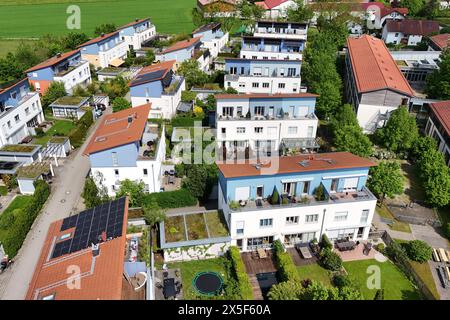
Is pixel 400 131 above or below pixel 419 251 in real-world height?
above

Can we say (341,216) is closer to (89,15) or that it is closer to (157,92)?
(157,92)

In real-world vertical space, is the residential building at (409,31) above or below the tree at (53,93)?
above

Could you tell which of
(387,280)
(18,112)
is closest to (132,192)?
(18,112)

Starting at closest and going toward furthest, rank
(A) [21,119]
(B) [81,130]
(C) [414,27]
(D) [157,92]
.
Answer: (A) [21,119]
(B) [81,130]
(D) [157,92]
(C) [414,27]

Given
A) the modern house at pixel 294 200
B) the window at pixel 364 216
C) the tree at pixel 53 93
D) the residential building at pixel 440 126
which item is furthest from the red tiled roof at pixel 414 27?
the tree at pixel 53 93

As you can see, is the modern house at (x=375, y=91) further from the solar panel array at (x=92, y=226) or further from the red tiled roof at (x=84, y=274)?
the red tiled roof at (x=84, y=274)

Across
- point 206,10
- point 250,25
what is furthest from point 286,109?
point 206,10
